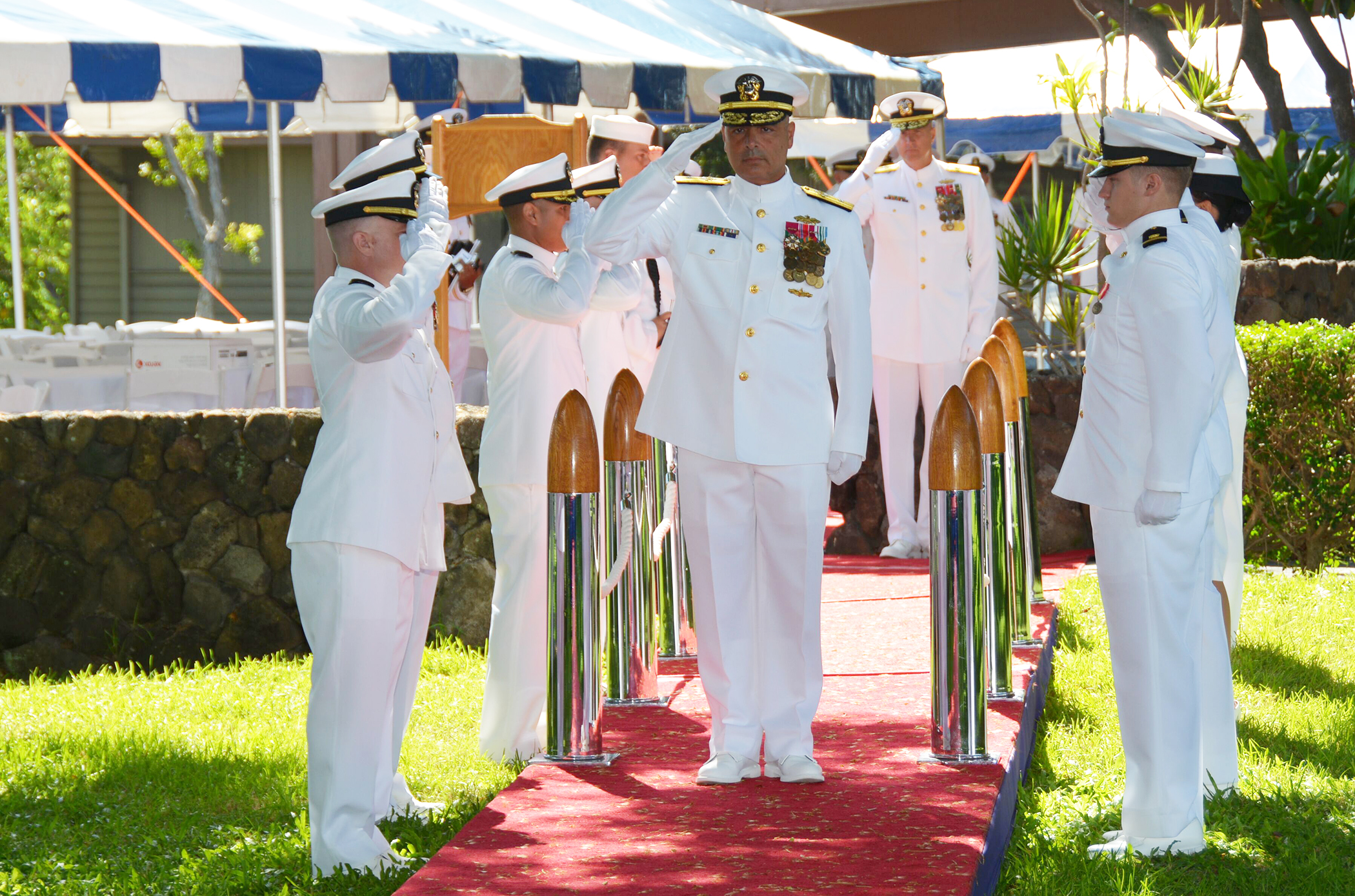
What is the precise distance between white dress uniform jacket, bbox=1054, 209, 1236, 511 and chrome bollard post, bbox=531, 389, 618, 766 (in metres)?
1.35

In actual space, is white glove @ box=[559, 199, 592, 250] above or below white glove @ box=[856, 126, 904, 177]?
below

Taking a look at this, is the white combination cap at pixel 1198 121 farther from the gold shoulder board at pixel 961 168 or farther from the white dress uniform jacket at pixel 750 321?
the gold shoulder board at pixel 961 168

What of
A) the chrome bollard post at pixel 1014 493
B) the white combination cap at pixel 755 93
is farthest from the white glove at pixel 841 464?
the chrome bollard post at pixel 1014 493

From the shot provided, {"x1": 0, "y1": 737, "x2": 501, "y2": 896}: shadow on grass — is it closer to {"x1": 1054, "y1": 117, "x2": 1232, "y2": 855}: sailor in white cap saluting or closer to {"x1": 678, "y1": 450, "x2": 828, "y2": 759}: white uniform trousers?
{"x1": 678, "y1": 450, "x2": 828, "y2": 759}: white uniform trousers

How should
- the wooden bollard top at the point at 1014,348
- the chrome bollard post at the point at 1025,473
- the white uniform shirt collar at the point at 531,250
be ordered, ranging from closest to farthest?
the white uniform shirt collar at the point at 531,250 < the chrome bollard post at the point at 1025,473 < the wooden bollard top at the point at 1014,348

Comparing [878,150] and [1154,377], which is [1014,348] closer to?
[878,150]

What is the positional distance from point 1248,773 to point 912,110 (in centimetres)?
398

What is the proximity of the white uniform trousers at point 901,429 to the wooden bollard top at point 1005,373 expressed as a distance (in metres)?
1.52

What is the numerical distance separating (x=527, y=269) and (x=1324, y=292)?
7156 millimetres

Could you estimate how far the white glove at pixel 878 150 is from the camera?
7.72m

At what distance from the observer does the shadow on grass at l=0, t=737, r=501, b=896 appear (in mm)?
4168

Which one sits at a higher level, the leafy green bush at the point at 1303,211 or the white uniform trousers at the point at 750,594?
the leafy green bush at the point at 1303,211

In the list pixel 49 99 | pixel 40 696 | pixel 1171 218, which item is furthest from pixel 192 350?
pixel 1171 218

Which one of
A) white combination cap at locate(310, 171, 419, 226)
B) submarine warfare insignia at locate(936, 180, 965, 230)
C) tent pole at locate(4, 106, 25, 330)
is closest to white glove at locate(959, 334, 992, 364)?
submarine warfare insignia at locate(936, 180, 965, 230)
